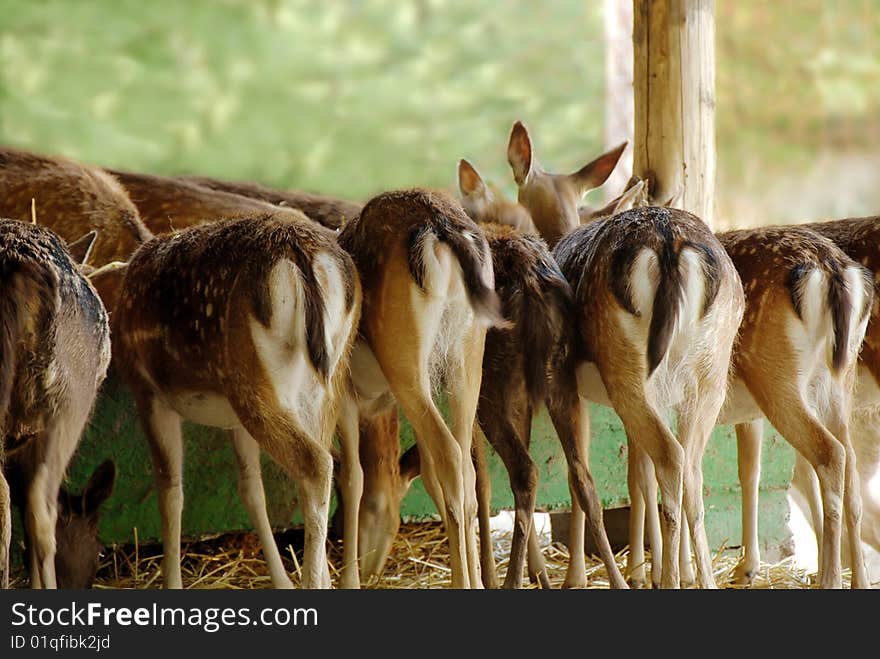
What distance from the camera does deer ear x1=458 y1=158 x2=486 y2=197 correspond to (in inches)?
203

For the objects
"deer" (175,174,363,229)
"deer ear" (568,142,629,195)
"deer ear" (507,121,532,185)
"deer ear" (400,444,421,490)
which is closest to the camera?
"deer ear" (400,444,421,490)

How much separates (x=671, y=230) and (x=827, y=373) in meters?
0.83

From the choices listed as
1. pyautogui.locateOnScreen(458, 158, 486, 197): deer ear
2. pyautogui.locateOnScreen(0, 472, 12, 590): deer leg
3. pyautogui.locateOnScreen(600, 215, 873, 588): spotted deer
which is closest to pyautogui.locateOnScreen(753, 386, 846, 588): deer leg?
pyautogui.locateOnScreen(600, 215, 873, 588): spotted deer

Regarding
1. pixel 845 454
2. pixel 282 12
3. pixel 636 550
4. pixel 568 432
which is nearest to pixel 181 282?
pixel 568 432

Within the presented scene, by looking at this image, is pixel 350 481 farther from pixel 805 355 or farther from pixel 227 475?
pixel 805 355

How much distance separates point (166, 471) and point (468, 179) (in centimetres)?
197

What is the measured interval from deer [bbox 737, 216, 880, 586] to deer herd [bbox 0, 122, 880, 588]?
21 millimetres

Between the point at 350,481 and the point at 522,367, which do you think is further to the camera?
the point at 350,481

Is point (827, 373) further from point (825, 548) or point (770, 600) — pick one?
point (770, 600)

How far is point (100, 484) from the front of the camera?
4.31 m

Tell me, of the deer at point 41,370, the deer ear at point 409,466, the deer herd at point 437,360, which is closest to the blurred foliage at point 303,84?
the deer ear at point 409,466

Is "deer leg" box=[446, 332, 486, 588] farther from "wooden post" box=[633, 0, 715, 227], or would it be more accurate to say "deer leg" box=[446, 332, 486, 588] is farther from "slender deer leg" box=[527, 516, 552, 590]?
"wooden post" box=[633, 0, 715, 227]

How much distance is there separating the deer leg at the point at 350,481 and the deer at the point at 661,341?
711 millimetres

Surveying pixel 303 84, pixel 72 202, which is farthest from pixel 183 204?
pixel 303 84
